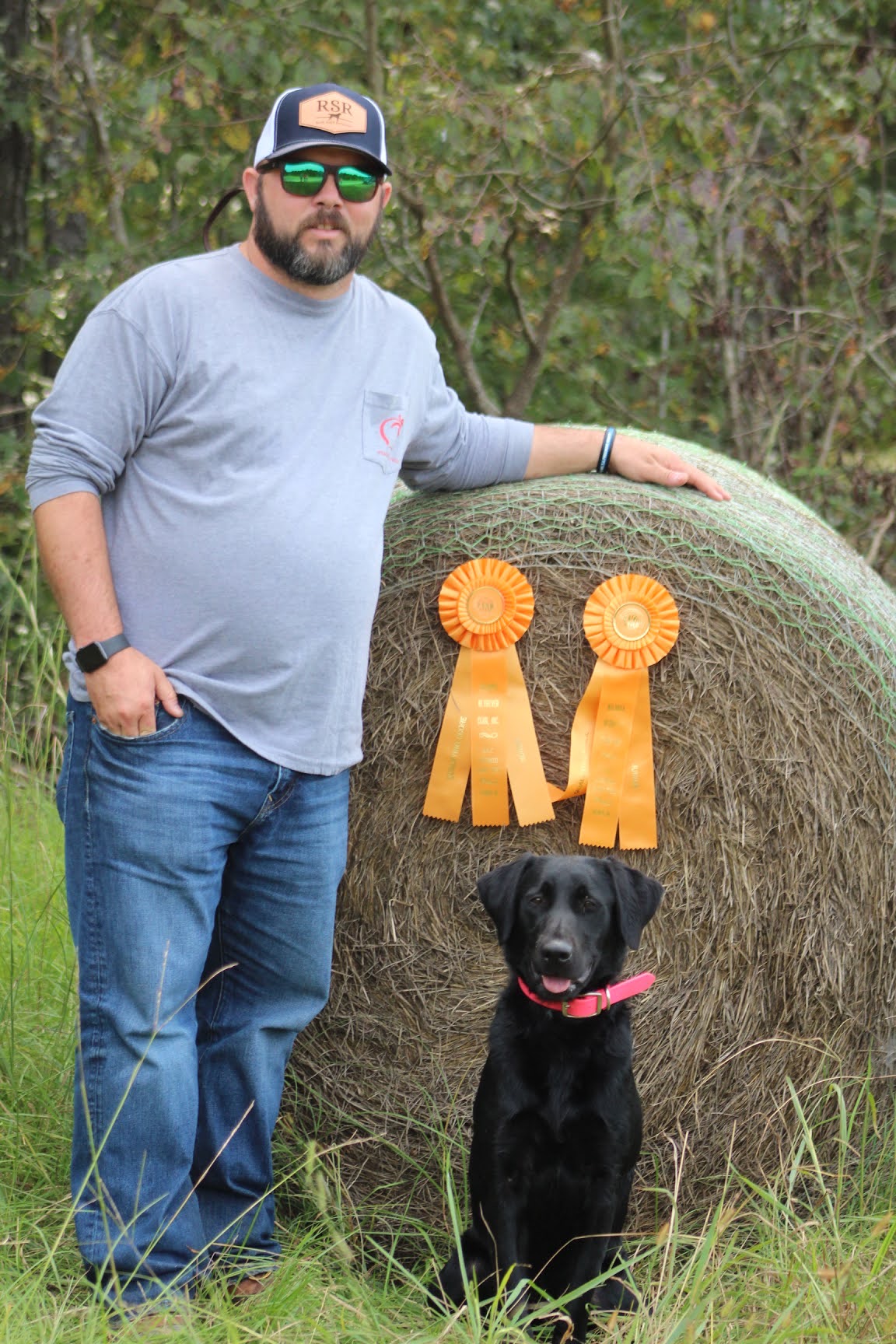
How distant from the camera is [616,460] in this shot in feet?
12.4

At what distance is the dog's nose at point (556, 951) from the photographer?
3.04 metres

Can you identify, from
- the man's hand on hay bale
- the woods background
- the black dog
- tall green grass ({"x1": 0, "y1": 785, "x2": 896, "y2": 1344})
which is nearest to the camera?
tall green grass ({"x1": 0, "y1": 785, "x2": 896, "y2": 1344})

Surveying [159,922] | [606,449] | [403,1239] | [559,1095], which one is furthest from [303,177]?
[403,1239]

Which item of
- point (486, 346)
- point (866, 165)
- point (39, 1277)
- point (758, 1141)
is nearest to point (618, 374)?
point (486, 346)

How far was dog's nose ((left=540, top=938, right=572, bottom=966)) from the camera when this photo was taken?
3.04m

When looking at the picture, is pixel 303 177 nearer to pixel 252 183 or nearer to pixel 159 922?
pixel 252 183

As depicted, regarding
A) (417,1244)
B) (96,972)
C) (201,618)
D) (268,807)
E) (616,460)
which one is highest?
(616,460)

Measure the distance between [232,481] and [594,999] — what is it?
52.9 inches

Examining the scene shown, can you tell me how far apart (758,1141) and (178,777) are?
1718 millimetres

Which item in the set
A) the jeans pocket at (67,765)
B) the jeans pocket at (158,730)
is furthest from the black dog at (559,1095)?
the jeans pocket at (67,765)

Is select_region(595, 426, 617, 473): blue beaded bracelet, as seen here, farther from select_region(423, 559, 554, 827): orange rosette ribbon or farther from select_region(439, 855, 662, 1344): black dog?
select_region(439, 855, 662, 1344): black dog

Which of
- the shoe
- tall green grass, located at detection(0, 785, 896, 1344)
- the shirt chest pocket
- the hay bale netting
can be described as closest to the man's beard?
the shirt chest pocket

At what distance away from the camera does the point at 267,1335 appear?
8.79 feet

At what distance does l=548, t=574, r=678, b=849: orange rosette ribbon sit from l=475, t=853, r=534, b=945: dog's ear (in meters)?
0.37
